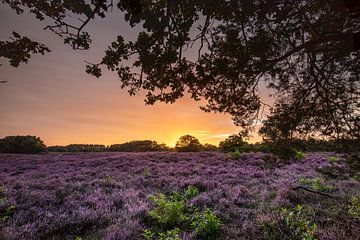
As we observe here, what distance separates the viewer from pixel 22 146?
44000mm

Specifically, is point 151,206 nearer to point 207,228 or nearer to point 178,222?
point 178,222

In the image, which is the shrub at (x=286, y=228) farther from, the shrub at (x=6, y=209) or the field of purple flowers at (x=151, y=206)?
the shrub at (x=6, y=209)

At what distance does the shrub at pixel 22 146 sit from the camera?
43562mm

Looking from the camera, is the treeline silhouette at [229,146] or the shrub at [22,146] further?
→ the shrub at [22,146]

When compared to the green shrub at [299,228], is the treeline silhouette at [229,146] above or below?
above

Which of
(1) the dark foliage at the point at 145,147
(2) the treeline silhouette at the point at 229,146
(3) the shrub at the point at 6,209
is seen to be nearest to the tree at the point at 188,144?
(2) the treeline silhouette at the point at 229,146

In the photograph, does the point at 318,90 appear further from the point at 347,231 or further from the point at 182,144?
the point at 182,144

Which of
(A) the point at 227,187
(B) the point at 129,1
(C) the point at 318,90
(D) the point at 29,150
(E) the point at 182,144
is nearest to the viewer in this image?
(B) the point at 129,1

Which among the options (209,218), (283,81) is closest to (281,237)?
(209,218)

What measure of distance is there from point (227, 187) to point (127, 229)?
18.7 ft

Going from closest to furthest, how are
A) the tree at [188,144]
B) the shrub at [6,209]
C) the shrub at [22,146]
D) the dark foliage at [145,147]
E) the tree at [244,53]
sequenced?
the tree at [244,53] → the shrub at [6,209] → the tree at [188,144] → the shrub at [22,146] → the dark foliage at [145,147]

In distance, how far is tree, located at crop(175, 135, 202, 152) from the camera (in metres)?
34.7

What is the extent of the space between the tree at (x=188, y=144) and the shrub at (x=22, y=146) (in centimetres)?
2303

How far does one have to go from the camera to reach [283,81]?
6.42 metres
